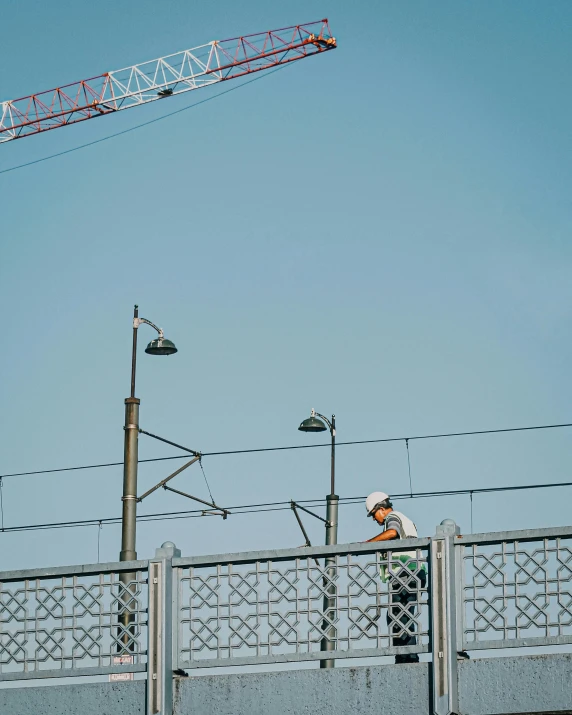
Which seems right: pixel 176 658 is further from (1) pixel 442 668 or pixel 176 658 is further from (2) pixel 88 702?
(1) pixel 442 668

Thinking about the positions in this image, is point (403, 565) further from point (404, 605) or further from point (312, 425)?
point (312, 425)

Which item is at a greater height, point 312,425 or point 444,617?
point 312,425

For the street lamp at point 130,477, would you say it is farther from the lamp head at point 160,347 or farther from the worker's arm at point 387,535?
the worker's arm at point 387,535

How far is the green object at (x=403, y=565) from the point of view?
10703 millimetres

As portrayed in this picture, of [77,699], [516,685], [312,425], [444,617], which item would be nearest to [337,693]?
[444,617]

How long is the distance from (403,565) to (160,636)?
2168mm

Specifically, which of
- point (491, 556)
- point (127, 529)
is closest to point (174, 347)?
point (127, 529)

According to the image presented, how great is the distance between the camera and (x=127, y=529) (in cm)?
2233

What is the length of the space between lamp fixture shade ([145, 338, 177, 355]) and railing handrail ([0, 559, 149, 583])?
13.4m

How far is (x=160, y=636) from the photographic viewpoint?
1112cm

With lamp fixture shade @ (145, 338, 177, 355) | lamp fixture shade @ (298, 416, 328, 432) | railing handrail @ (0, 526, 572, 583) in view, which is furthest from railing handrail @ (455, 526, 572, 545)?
lamp fixture shade @ (298, 416, 328, 432)

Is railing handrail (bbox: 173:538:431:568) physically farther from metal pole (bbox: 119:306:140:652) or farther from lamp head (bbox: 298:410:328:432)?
lamp head (bbox: 298:410:328:432)

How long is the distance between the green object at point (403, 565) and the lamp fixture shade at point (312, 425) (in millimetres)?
17982

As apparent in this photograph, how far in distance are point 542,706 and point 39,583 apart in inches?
175
